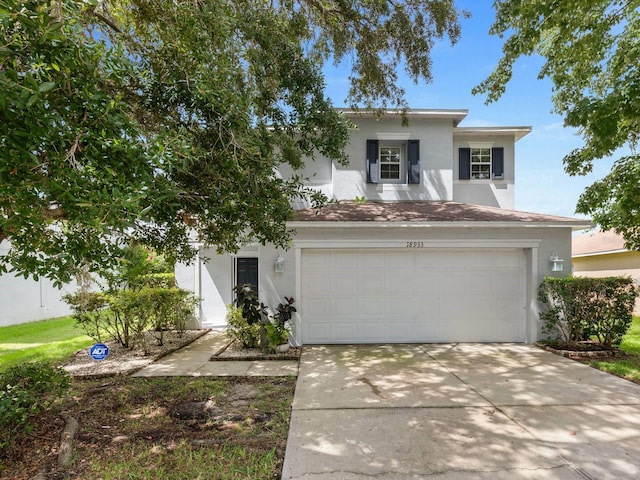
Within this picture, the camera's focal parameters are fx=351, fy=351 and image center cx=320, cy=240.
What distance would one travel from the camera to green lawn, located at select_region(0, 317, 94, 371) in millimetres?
7676

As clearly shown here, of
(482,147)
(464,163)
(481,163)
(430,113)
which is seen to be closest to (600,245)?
(481,163)

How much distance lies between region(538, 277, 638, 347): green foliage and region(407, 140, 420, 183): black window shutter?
4.95 m

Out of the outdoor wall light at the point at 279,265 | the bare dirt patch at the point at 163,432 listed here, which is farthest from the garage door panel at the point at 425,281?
the bare dirt patch at the point at 163,432

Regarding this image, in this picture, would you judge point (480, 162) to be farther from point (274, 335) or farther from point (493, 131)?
point (274, 335)

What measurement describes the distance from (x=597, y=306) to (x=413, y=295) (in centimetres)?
398

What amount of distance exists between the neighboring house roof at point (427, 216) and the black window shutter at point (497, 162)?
2.70 meters

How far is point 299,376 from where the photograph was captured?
6379 millimetres

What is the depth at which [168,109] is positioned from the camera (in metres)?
4.68

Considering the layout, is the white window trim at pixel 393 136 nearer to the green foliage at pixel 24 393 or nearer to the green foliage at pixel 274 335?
the green foliage at pixel 274 335

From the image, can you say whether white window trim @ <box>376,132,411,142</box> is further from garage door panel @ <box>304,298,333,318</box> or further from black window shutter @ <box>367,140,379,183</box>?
garage door panel @ <box>304,298,333,318</box>

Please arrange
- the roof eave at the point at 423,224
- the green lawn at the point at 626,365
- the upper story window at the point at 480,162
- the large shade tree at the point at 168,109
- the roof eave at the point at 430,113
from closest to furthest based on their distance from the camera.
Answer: the large shade tree at the point at 168,109
the green lawn at the point at 626,365
the roof eave at the point at 423,224
the roof eave at the point at 430,113
the upper story window at the point at 480,162

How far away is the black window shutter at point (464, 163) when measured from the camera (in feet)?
39.4

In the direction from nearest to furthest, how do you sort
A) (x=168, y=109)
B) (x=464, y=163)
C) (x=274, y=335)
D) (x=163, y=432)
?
(x=163, y=432), (x=168, y=109), (x=274, y=335), (x=464, y=163)

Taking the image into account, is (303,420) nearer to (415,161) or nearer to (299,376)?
(299,376)
